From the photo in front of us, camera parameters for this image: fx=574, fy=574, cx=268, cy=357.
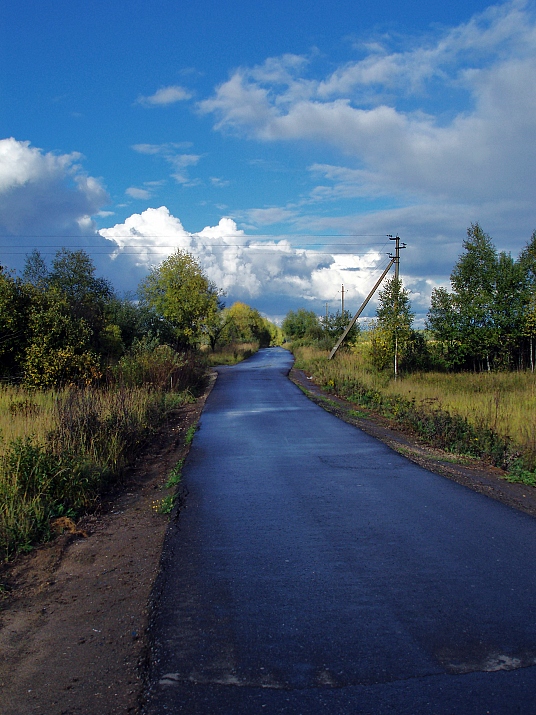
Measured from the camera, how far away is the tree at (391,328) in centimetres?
2858

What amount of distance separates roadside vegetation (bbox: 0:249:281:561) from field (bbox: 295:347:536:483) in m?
6.04

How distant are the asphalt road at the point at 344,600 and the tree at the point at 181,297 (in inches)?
1327

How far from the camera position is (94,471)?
8.28 metres

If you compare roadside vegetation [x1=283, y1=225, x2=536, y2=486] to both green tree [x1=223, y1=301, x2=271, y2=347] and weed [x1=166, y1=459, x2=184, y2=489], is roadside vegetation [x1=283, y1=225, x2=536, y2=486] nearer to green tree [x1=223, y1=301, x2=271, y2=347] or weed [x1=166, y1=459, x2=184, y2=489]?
weed [x1=166, y1=459, x2=184, y2=489]

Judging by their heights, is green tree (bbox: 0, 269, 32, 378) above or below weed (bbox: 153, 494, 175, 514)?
above

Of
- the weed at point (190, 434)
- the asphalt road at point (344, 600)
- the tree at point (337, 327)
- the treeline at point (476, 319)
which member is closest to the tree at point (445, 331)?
the treeline at point (476, 319)

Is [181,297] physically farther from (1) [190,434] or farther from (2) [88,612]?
(2) [88,612]

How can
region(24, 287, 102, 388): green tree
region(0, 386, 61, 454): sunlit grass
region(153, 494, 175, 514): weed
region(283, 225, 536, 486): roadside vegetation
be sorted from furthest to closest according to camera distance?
1. region(283, 225, 536, 486): roadside vegetation
2. region(24, 287, 102, 388): green tree
3. region(0, 386, 61, 454): sunlit grass
4. region(153, 494, 175, 514): weed

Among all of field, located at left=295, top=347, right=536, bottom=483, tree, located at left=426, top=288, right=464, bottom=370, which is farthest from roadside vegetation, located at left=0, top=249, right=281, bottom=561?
tree, located at left=426, top=288, right=464, bottom=370

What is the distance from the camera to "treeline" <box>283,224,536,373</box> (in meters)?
29.9

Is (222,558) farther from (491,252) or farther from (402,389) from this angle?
(491,252)

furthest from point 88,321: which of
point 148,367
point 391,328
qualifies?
point 391,328

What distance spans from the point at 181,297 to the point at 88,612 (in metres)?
37.9

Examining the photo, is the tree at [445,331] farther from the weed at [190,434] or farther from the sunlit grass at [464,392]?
the weed at [190,434]
